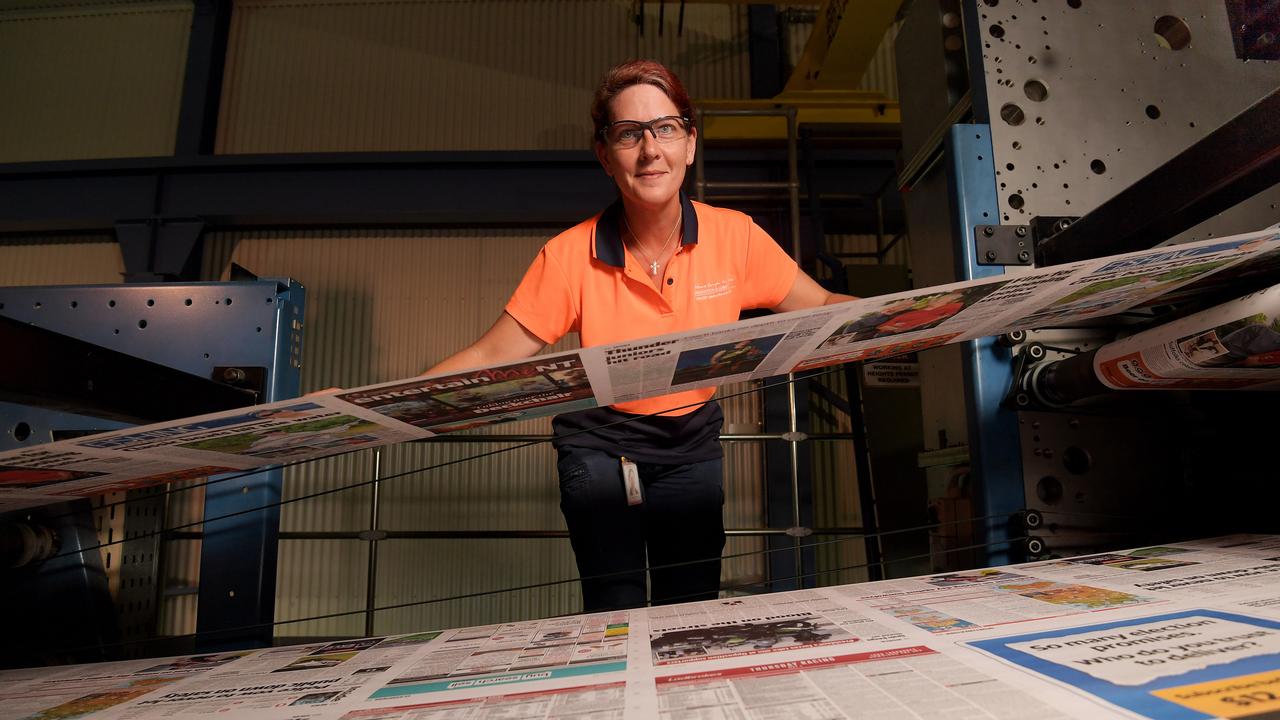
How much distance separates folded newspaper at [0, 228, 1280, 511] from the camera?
885 mm

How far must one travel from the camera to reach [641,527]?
130 cm

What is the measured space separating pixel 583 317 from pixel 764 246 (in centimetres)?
38

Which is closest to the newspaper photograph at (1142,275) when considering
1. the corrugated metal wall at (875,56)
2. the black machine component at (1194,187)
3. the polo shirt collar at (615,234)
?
the black machine component at (1194,187)

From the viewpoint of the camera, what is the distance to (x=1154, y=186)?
1.08m

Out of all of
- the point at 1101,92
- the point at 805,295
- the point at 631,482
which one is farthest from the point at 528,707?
the point at 1101,92

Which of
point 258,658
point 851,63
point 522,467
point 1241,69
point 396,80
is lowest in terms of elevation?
point 258,658

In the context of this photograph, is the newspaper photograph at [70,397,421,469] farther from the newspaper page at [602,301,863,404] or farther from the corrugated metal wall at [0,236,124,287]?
the corrugated metal wall at [0,236,124,287]

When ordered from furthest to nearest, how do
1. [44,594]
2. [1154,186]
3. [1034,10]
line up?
1. [1034,10]
2. [44,594]
3. [1154,186]

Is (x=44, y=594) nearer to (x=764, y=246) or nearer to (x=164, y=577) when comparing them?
(x=764, y=246)

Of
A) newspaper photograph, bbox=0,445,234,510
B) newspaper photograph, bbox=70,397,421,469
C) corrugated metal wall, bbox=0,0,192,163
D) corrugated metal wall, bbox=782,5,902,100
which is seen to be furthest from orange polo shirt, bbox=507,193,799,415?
corrugated metal wall, bbox=0,0,192,163

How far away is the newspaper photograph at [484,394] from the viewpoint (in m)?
0.88

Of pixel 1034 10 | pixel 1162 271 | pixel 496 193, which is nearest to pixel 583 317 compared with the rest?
pixel 1162 271

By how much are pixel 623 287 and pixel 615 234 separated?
0.11 meters

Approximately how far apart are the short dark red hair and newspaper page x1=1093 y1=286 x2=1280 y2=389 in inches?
32.0
